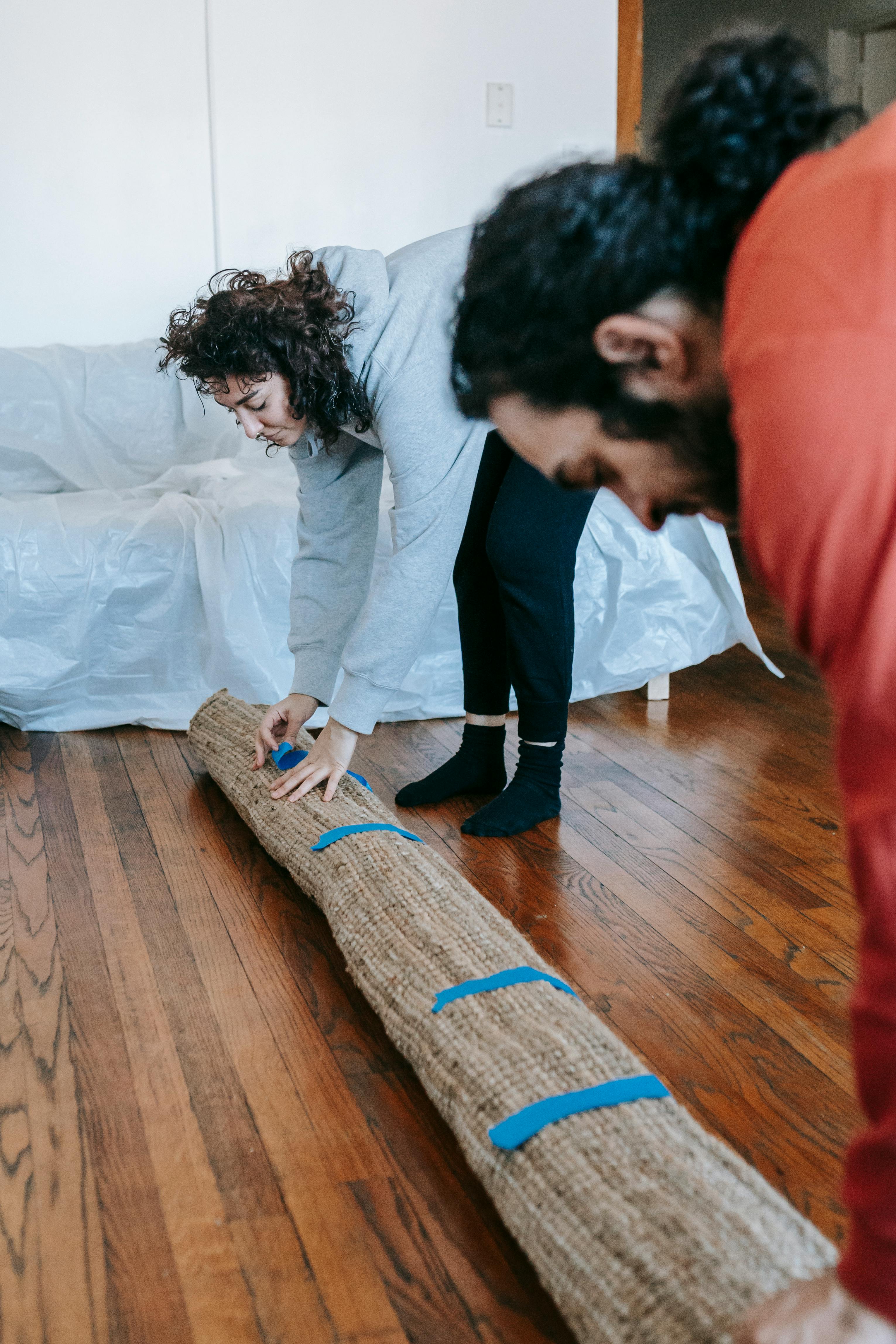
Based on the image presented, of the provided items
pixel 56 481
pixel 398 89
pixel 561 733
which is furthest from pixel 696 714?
pixel 398 89

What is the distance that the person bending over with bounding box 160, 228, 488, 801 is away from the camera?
130 centimetres

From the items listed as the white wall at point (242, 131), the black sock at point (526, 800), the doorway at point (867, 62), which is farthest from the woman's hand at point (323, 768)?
the doorway at point (867, 62)

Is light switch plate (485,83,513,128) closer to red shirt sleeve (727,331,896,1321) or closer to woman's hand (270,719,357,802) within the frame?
woman's hand (270,719,357,802)

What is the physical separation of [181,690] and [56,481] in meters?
0.70

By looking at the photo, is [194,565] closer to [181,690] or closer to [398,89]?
[181,690]

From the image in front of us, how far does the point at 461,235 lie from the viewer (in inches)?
58.1

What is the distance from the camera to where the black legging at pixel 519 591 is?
1.60 metres

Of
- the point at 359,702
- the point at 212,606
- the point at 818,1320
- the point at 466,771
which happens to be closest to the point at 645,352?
the point at 818,1320

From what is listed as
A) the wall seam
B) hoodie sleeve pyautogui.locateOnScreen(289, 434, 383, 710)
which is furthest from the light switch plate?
hoodie sleeve pyautogui.locateOnScreen(289, 434, 383, 710)

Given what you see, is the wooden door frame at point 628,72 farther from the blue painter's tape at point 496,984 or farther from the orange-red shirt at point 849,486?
the orange-red shirt at point 849,486

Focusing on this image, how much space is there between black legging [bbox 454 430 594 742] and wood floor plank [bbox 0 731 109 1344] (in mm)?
705

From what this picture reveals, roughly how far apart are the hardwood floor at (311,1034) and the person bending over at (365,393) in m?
0.28

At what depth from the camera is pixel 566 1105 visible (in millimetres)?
887

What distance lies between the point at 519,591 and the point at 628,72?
208cm
